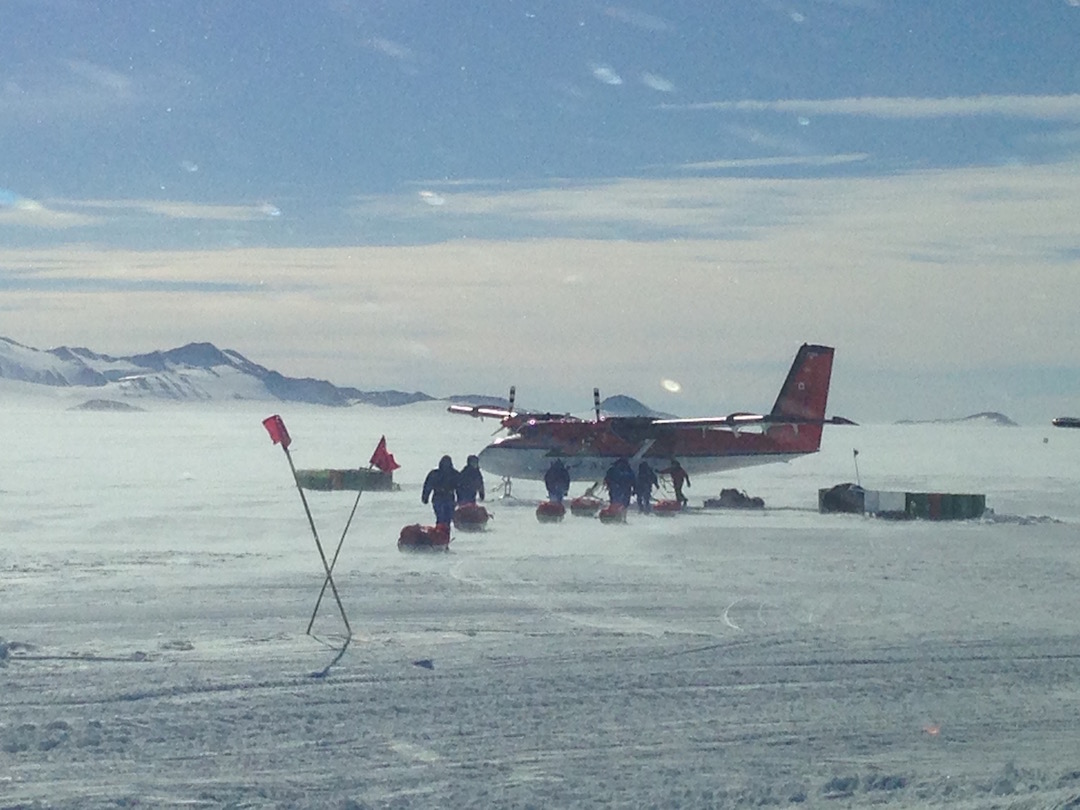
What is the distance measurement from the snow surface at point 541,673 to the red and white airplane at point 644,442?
9094 millimetres

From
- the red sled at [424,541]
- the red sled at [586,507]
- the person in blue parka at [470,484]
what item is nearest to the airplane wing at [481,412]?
the red sled at [586,507]

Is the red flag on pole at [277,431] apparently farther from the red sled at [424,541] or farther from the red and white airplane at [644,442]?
the red and white airplane at [644,442]

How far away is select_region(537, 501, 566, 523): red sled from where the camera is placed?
928 inches

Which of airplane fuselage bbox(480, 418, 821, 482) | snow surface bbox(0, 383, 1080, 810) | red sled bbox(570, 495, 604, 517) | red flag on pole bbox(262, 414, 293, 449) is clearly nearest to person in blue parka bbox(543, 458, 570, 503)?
red sled bbox(570, 495, 604, 517)

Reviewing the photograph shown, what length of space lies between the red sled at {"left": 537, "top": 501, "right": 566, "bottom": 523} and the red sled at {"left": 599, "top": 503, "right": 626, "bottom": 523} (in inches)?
Answer: 29.2

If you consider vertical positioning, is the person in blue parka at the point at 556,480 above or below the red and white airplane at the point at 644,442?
below

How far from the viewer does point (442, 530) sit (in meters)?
18.1

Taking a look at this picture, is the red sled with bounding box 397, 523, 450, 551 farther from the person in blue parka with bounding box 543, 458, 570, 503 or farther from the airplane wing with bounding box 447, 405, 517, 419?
the airplane wing with bounding box 447, 405, 517, 419

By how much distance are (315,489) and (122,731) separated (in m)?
25.1

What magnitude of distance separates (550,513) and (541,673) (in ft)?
46.9

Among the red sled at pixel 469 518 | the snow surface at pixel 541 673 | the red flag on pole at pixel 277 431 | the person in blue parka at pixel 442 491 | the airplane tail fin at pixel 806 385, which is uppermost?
the airplane tail fin at pixel 806 385

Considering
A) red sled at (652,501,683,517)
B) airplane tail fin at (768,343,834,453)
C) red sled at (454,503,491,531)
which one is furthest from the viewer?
airplane tail fin at (768,343,834,453)

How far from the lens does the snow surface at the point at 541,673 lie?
6.75m

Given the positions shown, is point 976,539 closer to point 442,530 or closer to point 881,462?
point 442,530
